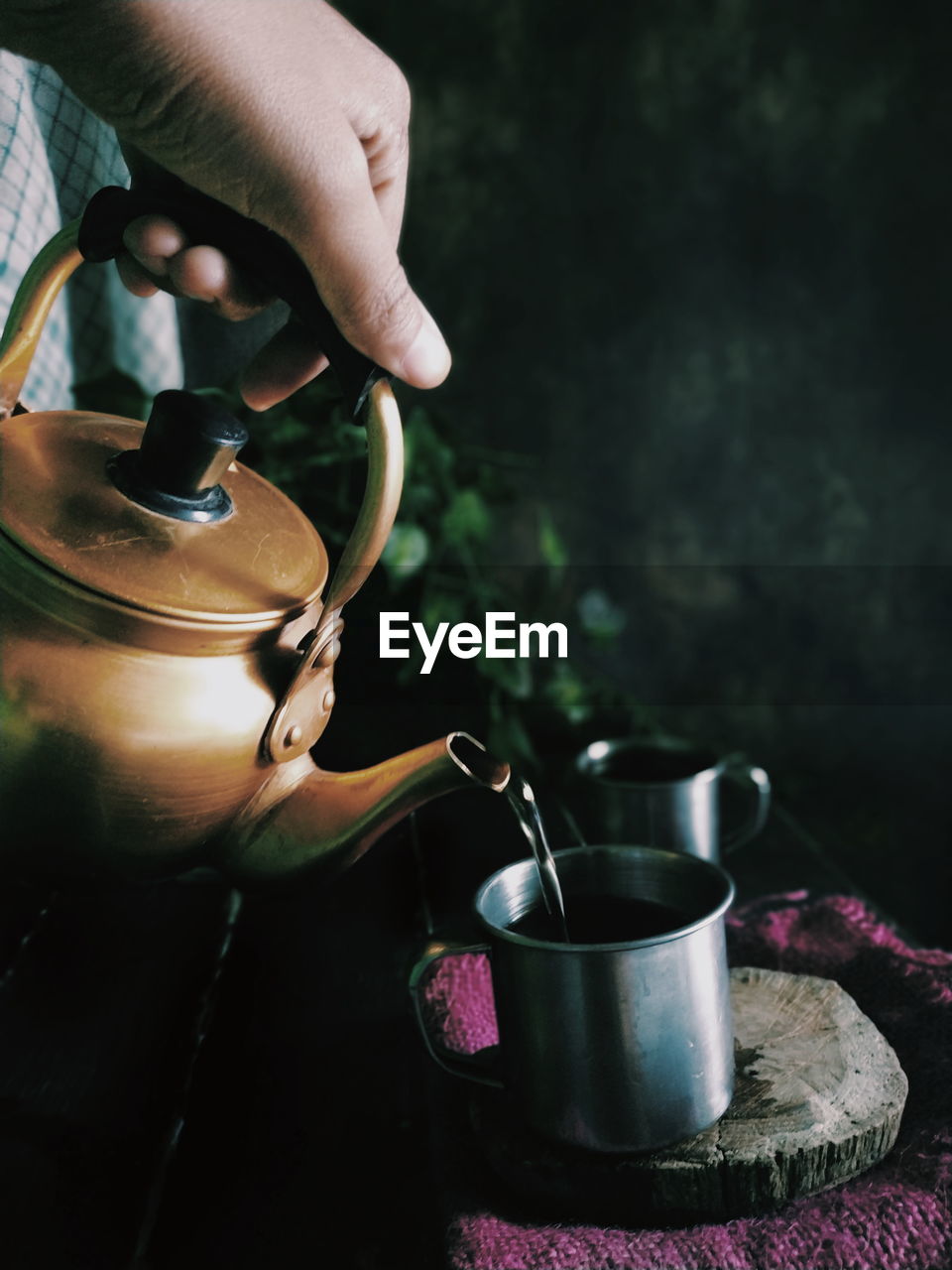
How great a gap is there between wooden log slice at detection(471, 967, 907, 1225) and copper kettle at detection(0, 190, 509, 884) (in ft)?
0.71

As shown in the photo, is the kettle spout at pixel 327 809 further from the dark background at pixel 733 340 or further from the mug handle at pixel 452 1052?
the dark background at pixel 733 340

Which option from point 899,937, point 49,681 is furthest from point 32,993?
point 899,937

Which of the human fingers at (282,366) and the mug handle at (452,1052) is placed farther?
the human fingers at (282,366)

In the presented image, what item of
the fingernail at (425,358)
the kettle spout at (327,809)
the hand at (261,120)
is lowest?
the kettle spout at (327,809)

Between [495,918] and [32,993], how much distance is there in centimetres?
37

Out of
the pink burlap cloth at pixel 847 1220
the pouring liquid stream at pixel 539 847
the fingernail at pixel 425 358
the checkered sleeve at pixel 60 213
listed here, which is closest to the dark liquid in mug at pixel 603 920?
the pouring liquid stream at pixel 539 847

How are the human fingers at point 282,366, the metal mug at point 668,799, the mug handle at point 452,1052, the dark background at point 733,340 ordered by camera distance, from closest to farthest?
the mug handle at point 452,1052 < the human fingers at point 282,366 < the metal mug at point 668,799 < the dark background at point 733,340

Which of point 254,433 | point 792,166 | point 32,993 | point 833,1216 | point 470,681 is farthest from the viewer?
point 792,166

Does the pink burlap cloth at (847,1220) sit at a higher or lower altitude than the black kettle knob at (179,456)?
lower

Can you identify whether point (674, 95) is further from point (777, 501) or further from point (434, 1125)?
point (434, 1125)

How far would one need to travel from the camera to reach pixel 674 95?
191 cm

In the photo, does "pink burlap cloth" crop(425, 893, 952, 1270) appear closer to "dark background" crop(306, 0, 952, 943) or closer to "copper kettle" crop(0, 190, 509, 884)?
"copper kettle" crop(0, 190, 509, 884)

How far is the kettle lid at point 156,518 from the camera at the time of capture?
548mm

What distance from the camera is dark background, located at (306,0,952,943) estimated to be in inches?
73.7
